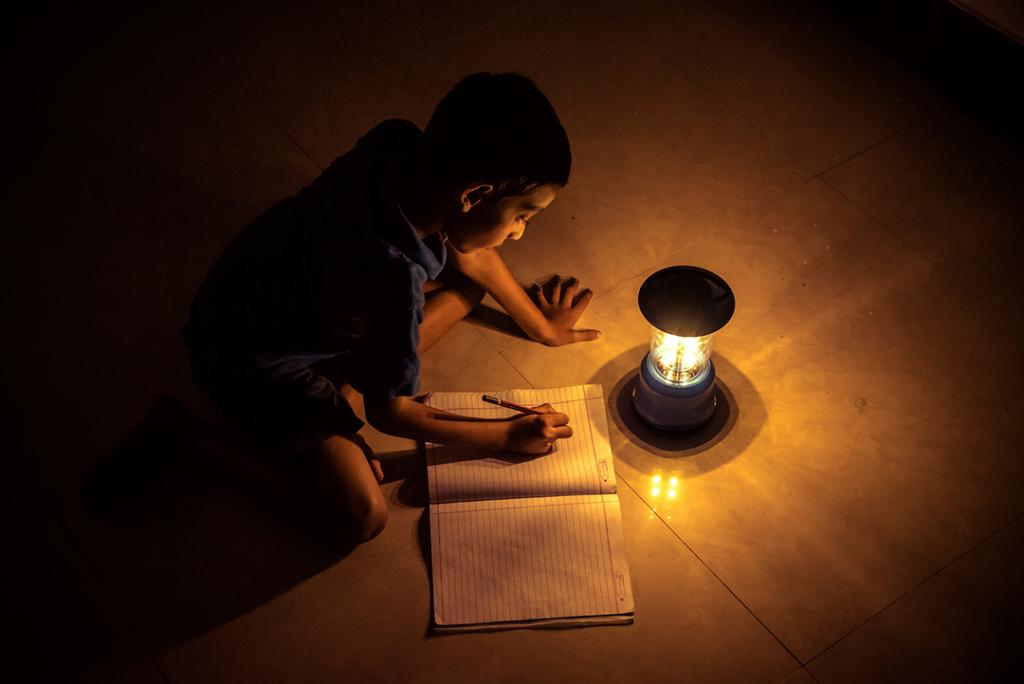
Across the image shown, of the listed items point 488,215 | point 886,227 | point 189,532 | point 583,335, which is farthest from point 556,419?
point 886,227

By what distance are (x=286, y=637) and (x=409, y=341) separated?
52 cm

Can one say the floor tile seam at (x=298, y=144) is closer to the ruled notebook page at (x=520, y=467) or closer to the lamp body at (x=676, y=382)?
the ruled notebook page at (x=520, y=467)

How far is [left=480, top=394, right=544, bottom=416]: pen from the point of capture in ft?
5.60

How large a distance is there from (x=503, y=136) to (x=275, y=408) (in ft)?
1.88

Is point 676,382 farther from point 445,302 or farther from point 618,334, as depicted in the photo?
point 445,302

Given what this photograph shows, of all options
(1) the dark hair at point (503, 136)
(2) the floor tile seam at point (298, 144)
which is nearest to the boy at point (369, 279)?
(1) the dark hair at point (503, 136)

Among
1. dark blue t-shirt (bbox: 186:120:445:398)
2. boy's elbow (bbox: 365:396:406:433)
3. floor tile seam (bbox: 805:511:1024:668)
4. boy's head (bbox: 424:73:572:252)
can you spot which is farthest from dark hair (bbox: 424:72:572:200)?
floor tile seam (bbox: 805:511:1024:668)

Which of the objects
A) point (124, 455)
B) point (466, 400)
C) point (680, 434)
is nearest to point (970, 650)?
point (680, 434)

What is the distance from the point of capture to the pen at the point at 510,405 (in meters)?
1.71

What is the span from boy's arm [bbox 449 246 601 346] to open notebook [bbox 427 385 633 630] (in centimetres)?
19

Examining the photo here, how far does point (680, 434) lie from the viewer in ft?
5.82

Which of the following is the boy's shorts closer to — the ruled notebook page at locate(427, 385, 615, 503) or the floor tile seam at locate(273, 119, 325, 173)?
the ruled notebook page at locate(427, 385, 615, 503)

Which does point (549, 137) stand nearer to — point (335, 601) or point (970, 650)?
point (335, 601)

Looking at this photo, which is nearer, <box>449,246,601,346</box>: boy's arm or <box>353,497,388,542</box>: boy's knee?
<box>353,497,388,542</box>: boy's knee
